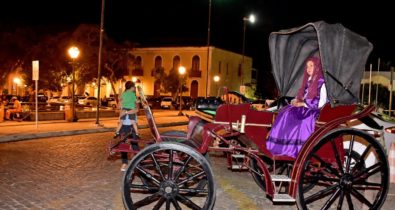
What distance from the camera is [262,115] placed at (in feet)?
20.0

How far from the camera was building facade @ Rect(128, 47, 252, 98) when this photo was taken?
60.5 metres

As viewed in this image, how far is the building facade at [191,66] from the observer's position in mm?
60516

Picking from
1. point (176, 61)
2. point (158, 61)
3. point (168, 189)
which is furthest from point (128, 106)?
point (158, 61)

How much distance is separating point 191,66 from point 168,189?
184ft

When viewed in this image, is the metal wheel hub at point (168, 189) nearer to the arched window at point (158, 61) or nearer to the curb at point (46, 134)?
the curb at point (46, 134)

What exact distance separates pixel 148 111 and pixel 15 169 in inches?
191

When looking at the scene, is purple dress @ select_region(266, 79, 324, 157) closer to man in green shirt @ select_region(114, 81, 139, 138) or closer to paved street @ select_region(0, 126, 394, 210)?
paved street @ select_region(0, 126, 394, 210)

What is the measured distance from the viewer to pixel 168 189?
550 centimetres

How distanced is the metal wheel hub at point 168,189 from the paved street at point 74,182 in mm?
1501

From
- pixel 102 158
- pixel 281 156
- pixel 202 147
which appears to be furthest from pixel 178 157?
pixel 102 158

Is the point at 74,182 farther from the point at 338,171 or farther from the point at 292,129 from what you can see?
the point at 338,171

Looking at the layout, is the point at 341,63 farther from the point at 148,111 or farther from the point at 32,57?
the point at 32,57

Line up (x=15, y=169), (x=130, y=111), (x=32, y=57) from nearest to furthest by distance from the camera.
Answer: (x=15, y=169), (x=130, y=111), (x=32, y=57)

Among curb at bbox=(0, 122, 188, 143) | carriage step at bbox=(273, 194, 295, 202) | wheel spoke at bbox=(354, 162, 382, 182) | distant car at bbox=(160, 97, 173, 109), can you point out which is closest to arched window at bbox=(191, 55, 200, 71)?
distant car at bbox=(160, 97, 173, 109)
